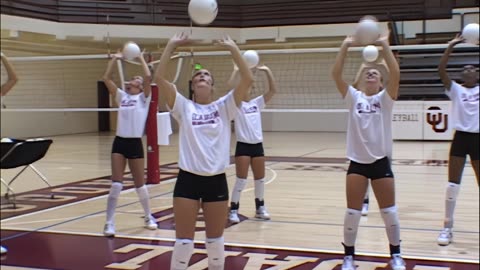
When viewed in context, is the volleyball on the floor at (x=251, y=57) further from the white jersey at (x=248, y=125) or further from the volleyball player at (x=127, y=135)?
the volleyball player at (x=127, y=135)

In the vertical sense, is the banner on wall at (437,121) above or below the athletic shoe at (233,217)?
above

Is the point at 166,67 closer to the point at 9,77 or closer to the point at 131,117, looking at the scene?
the point at 9,77

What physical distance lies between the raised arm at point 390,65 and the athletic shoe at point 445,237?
1.58 m

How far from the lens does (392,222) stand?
13.0 feet

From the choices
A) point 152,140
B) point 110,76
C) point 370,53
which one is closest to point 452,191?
point 370,53

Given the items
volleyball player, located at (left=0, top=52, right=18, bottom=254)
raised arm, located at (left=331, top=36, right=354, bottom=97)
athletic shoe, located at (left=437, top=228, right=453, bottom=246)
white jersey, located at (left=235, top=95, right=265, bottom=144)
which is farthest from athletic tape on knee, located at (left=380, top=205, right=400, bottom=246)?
volleyball player, located at (left=0, top=52, right=18, bottom=254)

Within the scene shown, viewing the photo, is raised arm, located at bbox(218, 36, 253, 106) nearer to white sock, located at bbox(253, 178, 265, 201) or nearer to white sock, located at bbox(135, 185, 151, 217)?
white sock, located at bbox(135, 185, 151, 217)

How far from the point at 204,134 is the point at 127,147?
2.06m

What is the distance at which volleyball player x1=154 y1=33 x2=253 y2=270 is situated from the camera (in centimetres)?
329

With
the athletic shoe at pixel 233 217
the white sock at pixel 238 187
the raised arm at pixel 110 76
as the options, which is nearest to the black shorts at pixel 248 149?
the white sock at pixel 238 187

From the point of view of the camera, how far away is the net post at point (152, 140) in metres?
7.38

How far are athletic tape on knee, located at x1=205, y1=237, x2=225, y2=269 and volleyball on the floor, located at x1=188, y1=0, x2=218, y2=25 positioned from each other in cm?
122

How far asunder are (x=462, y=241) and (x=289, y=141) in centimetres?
1102

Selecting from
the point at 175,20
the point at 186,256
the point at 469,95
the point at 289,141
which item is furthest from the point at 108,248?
the point at 289,141
